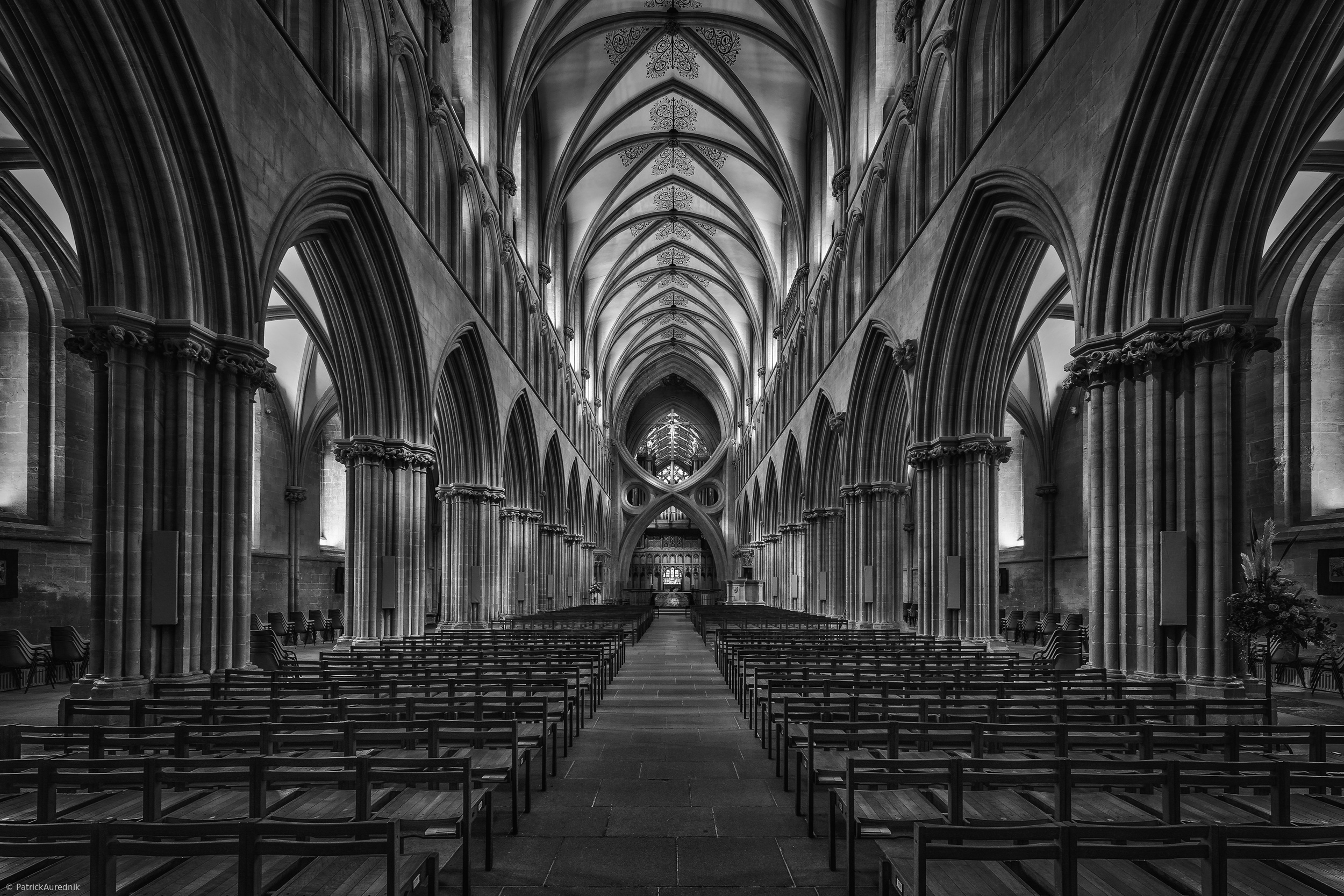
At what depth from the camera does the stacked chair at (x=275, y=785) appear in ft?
10.1

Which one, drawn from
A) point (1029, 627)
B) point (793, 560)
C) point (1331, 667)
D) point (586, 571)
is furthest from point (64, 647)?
point (586, 571)

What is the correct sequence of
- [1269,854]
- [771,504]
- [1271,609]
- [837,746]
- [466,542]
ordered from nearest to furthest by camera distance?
[1269,854]
[837,746]
[1271,609]
[466,542]
[771,504]

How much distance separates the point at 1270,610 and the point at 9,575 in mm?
17402

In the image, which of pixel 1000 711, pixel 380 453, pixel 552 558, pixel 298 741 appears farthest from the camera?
pixel 552 558

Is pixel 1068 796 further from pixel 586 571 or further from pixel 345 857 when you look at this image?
pixel 586 571

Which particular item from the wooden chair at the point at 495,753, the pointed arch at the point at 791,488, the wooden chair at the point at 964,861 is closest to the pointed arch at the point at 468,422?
the pointed arch at the point at 791,488

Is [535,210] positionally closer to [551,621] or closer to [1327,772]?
[551,621]

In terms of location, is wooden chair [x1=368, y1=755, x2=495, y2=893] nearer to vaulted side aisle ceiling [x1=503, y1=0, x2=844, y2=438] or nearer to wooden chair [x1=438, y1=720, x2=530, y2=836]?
wooden chair [x1=438, y1=720, x2=530, y2=836]

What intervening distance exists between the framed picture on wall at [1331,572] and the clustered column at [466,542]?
1779cm

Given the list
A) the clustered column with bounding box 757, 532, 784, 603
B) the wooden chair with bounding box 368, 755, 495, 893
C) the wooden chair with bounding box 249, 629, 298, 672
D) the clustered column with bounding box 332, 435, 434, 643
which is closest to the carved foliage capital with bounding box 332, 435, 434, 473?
the clustered column with bounding box 332, 435, 434, 643

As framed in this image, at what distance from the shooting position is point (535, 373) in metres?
31.0

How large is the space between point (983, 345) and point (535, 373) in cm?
1798

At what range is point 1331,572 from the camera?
1462 centimetres

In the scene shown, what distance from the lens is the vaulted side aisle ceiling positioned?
24.7m
